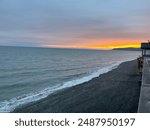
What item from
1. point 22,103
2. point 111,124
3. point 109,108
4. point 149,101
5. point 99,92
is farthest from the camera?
point 99,92

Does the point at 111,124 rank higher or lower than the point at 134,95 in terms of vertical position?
higher

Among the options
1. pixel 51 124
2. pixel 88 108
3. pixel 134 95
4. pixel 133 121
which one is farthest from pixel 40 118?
pixel 134 95

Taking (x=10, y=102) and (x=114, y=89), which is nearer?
(x=10, y=102)

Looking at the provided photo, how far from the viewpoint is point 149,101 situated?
375 inches

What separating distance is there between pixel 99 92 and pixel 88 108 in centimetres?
442

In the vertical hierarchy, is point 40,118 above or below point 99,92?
above

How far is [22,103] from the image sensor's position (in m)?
15.3

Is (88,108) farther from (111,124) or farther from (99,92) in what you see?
(111,124)

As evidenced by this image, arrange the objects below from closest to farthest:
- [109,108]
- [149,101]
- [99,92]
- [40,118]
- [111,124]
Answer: [111,124] < [40,118] < [149,101] < [109,108] < [99,92]

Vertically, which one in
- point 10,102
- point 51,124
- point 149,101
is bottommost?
point 10,102

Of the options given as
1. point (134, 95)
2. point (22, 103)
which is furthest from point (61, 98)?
point (134, 95)

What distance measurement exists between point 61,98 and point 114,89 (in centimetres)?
491

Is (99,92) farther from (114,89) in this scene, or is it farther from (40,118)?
(40,118)

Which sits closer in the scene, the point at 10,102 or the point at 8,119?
the point at 8,119
